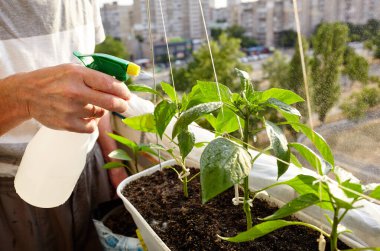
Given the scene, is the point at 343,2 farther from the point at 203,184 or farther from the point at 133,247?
the point at 133,247

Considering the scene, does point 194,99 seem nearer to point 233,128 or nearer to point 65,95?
point 233,128

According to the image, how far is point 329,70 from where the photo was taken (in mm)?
612

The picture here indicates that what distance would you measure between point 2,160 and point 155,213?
42cm

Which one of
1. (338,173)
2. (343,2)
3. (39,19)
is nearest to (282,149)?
(338,173)

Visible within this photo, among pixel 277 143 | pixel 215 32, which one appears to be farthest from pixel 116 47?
pixel 277 143

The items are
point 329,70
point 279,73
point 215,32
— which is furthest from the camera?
point 215,32

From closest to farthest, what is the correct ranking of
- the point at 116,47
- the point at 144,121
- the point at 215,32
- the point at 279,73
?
the point at 144,121
the point at 279,73
the point at 215,32
the point at 116,47

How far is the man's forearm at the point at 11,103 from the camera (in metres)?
0.48

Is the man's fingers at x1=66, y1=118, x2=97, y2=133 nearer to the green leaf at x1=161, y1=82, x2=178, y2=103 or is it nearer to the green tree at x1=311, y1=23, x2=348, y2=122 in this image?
the green leaf at x1=161, y1=82, x2=178, y2=103

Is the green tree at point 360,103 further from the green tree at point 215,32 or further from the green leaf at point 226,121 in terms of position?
the green tree at point 215,32

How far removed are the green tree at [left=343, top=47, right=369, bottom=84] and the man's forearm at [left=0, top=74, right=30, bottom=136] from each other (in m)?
0.54

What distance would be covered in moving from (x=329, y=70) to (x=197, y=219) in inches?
14.8

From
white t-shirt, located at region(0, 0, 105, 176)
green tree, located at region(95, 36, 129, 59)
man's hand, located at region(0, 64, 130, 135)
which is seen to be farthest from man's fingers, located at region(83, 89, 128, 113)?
green tree, located at region(95, 36, 129, 59)

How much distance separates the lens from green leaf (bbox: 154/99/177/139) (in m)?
0.44
